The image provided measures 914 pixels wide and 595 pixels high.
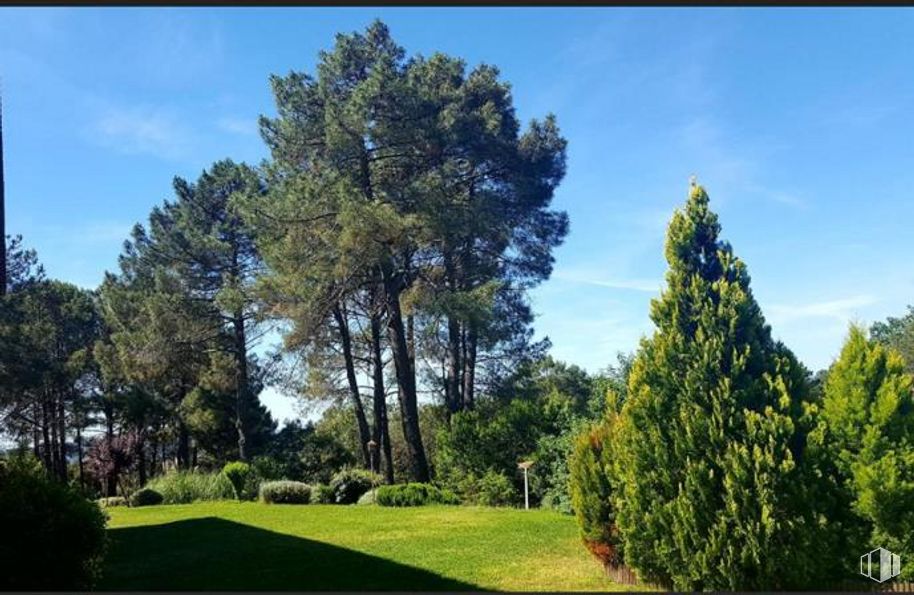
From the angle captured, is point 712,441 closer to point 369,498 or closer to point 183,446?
point 369,498

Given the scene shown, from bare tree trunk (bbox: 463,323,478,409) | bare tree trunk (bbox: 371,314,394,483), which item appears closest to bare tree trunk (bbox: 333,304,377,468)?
bare tree trunk (bbox: 371,314,394,483)

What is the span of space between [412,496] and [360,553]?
7290 mm

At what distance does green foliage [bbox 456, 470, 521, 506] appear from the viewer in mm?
16031

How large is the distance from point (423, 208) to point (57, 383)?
72.7 feet

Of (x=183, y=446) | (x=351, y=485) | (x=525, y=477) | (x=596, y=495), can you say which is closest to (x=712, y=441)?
(x=596, y=495)

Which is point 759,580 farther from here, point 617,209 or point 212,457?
point 212,457

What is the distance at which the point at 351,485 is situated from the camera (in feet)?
61.0

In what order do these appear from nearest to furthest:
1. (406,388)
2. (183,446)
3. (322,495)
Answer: (322,495)
(406,388)
(183,446)

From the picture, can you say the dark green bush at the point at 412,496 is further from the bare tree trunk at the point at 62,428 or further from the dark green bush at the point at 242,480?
the bare tree trunk at the point at 62,428

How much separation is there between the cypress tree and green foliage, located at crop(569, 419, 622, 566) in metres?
0.44

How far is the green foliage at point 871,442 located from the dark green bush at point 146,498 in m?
20.6

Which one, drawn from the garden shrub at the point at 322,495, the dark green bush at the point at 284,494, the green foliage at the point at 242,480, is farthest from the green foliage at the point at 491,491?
the green foliage at the point at 242,480

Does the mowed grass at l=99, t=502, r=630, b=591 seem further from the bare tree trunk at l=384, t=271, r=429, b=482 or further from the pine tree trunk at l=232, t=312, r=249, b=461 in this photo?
the pine tree trunk at l=232, t=312, r=249, b=461

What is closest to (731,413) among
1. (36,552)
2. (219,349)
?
(36,552)
